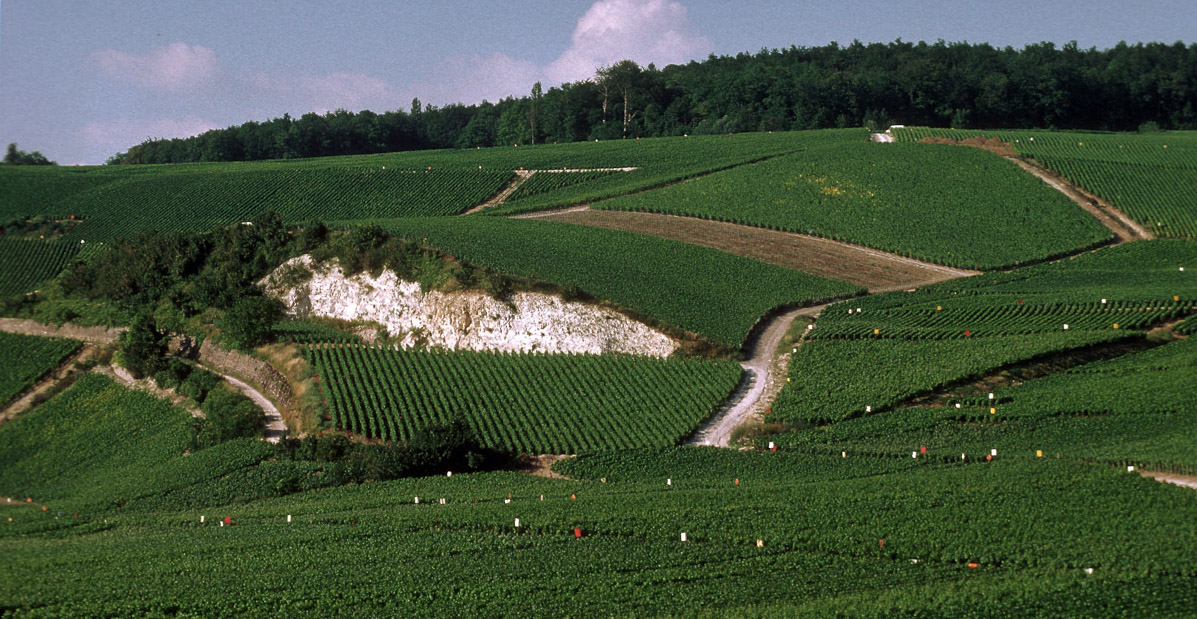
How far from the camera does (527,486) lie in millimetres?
43000

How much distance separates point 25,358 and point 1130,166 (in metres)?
90.2

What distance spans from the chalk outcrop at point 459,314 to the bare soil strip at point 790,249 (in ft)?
58.4

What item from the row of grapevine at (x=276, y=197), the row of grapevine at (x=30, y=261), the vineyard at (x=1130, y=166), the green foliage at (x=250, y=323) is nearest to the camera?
the green foliage at (x=250, y=323)

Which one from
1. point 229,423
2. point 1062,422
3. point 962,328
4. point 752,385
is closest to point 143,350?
point 229,423

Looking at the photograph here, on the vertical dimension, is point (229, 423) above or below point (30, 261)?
below

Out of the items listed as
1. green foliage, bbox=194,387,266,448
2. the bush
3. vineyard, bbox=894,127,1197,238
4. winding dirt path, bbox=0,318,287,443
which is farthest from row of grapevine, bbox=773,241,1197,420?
the bush

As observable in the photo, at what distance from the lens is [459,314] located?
6394 cm

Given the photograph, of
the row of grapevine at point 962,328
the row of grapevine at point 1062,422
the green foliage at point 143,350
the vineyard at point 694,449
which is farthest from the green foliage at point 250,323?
the row of grapevine at point 1062,422

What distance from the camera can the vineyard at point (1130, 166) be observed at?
81.0 metres

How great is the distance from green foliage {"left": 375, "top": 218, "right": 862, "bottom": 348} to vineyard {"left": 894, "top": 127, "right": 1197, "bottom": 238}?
30672 mm

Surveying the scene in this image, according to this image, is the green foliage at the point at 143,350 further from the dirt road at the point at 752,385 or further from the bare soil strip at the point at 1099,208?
the bare soil strip at the point at 1099,208

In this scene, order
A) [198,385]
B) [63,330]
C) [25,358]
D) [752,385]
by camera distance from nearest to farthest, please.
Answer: [752,385]
[198,385]
[25,358]
[63,330]

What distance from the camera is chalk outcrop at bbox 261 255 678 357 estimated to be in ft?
198

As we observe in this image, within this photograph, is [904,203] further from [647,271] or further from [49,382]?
[49,382]
